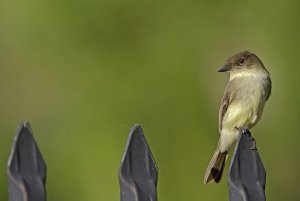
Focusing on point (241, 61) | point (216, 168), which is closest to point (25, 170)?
point (216, 168)

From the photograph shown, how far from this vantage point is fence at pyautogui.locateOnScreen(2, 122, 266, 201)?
306cm

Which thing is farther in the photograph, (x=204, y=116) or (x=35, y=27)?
(x=35, y=27)

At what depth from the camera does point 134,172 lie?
3.21 metres

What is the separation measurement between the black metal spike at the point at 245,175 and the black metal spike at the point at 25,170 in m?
0.63

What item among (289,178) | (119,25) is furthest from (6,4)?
(289,178)

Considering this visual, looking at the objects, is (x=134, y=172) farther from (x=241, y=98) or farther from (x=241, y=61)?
(x=241, y=61)

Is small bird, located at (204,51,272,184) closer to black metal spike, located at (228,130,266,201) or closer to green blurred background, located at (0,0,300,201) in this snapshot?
green blurred background, located at (0,0,300,201)

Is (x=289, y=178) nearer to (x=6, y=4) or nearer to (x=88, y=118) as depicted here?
(x=88, y=118)

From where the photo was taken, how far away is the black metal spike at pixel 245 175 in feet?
10.9

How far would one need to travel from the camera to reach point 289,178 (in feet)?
26.3

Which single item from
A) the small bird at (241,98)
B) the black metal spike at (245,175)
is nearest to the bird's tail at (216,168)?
the small bird at (241,98)

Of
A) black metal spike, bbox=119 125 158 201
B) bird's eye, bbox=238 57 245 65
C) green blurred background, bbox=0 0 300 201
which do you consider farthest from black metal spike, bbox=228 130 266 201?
green blurred background, bbox=0 0 300 201

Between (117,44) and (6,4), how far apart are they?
1071 mm

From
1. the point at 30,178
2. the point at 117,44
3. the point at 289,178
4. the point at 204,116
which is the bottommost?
the point at 30,178
